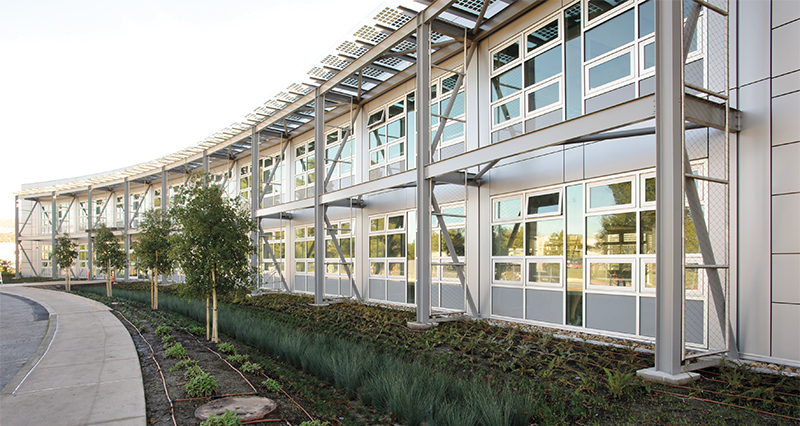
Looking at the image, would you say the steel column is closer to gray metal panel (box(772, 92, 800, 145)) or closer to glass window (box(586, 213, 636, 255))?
gray metal panel (box(772, 92, 800, 145))

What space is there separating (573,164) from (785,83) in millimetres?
3556

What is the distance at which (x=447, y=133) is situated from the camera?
12.6 metres

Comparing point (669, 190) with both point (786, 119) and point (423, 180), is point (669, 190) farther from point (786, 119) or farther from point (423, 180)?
point (423, 180)

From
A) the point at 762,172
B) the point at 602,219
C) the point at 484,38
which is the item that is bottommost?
the point at 602,219

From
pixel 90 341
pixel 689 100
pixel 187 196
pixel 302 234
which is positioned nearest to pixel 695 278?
pixel 689 100

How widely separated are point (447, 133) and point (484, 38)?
2574 millimetres

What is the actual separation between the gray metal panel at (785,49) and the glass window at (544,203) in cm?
409

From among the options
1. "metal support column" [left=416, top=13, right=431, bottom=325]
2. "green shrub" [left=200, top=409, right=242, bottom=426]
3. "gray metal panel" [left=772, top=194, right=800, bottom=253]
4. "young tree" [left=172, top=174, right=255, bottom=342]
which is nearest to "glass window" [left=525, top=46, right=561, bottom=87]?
"metal support column" [left=416, top=13, right=431, bottom=325]

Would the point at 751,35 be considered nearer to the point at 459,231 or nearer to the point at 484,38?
the point at 484,38

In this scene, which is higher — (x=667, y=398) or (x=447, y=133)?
(x=447, y=133)

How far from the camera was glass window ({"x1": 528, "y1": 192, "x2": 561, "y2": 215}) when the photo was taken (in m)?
9.62

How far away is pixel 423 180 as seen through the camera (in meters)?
10.6

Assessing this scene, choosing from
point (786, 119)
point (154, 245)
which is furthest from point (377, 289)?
point (786, 119)

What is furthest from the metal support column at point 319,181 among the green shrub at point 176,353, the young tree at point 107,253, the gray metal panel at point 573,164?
the young tree at point 107,253
